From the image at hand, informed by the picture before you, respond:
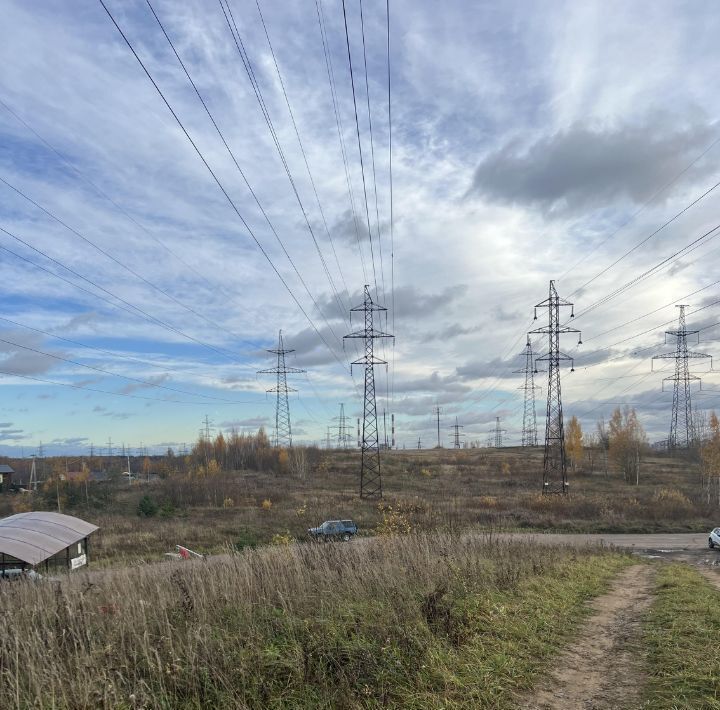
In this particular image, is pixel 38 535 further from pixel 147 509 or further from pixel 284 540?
pixel 147 509

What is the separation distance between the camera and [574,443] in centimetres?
8819

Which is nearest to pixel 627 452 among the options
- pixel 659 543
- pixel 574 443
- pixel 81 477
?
pixel 574 443

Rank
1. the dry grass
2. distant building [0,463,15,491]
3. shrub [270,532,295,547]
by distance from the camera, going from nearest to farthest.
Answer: the dry grass
shrub [270,532,295,547]
distant building [0,463,15,491]

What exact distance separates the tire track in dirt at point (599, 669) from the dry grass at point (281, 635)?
0.80 feet

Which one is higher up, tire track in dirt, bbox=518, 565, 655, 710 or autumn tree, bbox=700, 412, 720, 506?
tire track in dirt, bbox=518, 565, 655, 710

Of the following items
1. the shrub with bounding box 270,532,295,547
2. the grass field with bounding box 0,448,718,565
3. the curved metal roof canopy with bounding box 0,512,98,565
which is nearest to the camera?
the shrub with bounding box 270,532,295,547

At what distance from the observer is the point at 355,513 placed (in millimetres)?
40688

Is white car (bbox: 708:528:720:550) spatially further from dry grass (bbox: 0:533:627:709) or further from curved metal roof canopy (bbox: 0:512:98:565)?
curved metal roof canopy (bbox: 0:512:98:565)

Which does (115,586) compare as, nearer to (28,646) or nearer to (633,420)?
(28,646)

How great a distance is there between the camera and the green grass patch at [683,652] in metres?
5.24

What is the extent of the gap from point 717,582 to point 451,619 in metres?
12.5

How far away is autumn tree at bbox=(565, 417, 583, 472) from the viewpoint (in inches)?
3393

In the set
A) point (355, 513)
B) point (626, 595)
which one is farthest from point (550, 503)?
point (626, 595)

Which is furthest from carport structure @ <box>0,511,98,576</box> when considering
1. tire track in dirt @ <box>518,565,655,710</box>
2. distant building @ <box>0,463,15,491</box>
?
distant building @ <box>0,463,15,491</box>
